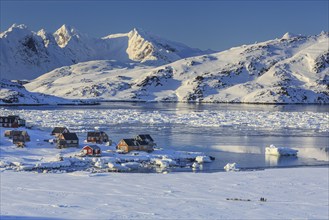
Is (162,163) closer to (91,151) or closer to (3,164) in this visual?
(91,151)

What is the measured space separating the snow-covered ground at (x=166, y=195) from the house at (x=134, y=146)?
47.8 feet

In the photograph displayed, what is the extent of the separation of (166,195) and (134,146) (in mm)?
24346

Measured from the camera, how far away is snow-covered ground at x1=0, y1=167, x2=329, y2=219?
28031 millimetres

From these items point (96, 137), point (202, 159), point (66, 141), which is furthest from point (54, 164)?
point (96, 137)

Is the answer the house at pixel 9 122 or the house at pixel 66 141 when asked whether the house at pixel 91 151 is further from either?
the house at pixel 9 122

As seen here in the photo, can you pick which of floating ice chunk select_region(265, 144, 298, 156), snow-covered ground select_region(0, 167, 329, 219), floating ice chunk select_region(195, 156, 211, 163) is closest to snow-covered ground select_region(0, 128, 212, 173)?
floating ice chunk select_region(195, 156, 211, 163)

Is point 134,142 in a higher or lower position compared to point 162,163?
higher

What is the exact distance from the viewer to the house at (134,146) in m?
56.8

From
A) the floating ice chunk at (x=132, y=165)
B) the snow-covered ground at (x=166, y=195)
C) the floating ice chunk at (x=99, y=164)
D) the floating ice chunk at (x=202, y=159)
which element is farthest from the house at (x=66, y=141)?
the snow-covered ground at (x=166, y=195)

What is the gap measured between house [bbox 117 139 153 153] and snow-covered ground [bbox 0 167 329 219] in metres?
14.6

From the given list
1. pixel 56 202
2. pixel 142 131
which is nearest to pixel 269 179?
pixel 56 202

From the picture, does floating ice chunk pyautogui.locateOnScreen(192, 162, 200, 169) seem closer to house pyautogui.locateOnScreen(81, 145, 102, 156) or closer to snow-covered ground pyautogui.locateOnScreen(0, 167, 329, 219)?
snow-covered ground pyautogui.locateOnScreen(0, 167, 329, 219)

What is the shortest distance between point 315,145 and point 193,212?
41.1m

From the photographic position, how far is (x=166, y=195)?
1300 inches
